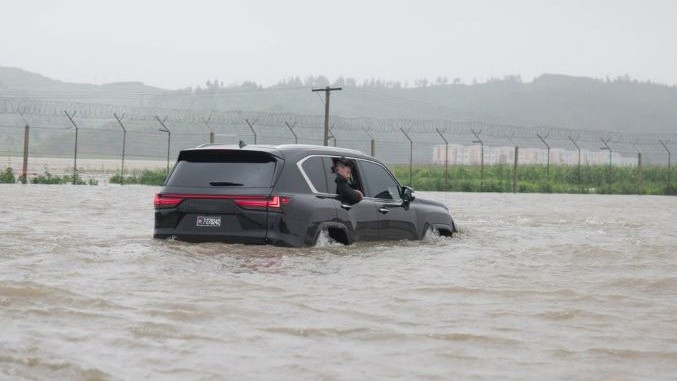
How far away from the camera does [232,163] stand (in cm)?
1162

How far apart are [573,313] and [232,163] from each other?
14.6 feet

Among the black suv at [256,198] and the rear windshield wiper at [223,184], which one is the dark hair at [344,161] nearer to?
the black suv at [256,198]

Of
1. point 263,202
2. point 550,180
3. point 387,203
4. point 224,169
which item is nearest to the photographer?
point 263,202

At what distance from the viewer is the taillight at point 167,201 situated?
11641 millimetres

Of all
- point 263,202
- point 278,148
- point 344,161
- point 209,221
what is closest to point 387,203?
point 344,161

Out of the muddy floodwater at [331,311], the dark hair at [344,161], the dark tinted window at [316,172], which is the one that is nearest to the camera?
the muddy floodwater at [331,311]

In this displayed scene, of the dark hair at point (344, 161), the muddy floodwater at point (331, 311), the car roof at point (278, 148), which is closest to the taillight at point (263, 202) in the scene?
the muddy floodwater at point (331, 311)

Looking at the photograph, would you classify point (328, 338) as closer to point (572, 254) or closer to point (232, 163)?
point (232, 163)

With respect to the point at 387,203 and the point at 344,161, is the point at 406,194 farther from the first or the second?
the point at 344,161

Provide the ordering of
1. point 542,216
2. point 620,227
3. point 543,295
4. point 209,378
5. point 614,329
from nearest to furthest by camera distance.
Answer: point 209,378 < point 614,329 < point 543,295 < point 620,227 < point 542,216

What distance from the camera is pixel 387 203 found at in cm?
1319

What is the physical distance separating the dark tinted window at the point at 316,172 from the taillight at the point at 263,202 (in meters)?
0.59

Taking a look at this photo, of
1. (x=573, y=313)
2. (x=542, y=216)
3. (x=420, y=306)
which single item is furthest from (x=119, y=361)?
(x=542, y=216)

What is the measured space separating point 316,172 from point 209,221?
1.32 metres
